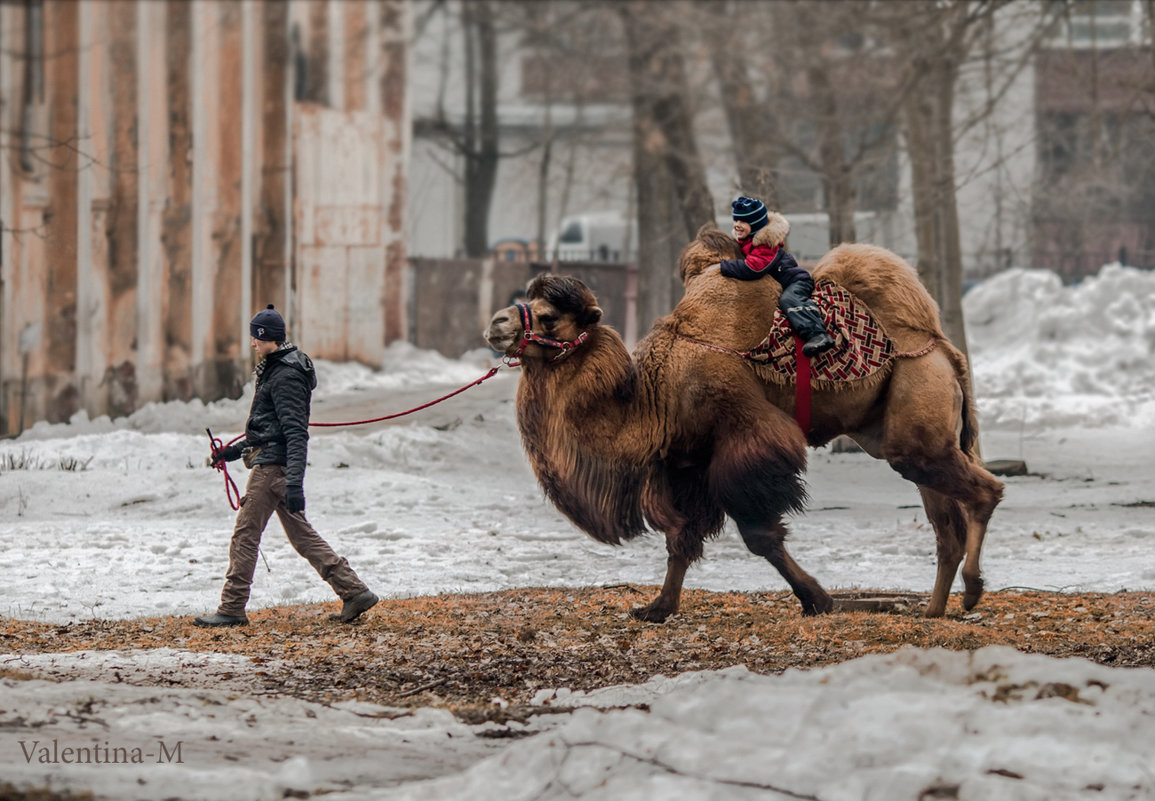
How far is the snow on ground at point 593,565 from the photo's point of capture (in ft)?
15.9

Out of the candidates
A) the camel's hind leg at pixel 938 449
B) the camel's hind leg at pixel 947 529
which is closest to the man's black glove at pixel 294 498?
the camel's hind leg at pixel 938 449

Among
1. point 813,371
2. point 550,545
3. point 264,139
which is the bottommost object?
point 550,545

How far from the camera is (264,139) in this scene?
21344 millimetres

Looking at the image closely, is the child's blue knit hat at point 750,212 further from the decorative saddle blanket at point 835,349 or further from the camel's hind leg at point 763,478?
the camel's hind leg at point 763,478

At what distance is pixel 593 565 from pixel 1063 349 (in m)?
14.0

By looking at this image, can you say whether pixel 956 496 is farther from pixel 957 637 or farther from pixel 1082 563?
pixel 1082 563

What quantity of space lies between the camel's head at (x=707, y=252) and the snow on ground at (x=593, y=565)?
6.96 ft

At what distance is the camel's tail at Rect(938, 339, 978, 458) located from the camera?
28.3 feet

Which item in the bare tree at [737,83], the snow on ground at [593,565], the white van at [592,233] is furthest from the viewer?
the white van at [592,233]

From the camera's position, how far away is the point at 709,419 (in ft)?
26.8

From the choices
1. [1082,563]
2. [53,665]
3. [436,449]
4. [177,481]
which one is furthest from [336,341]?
[53,665]

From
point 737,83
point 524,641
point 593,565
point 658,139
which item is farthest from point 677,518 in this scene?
point 737,83

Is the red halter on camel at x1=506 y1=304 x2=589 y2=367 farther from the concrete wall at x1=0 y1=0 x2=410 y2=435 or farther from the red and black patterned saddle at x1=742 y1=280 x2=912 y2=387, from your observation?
the concrete wall at x1=0 y1=0 x2=410 y2=435

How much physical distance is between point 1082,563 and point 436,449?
269 inches
